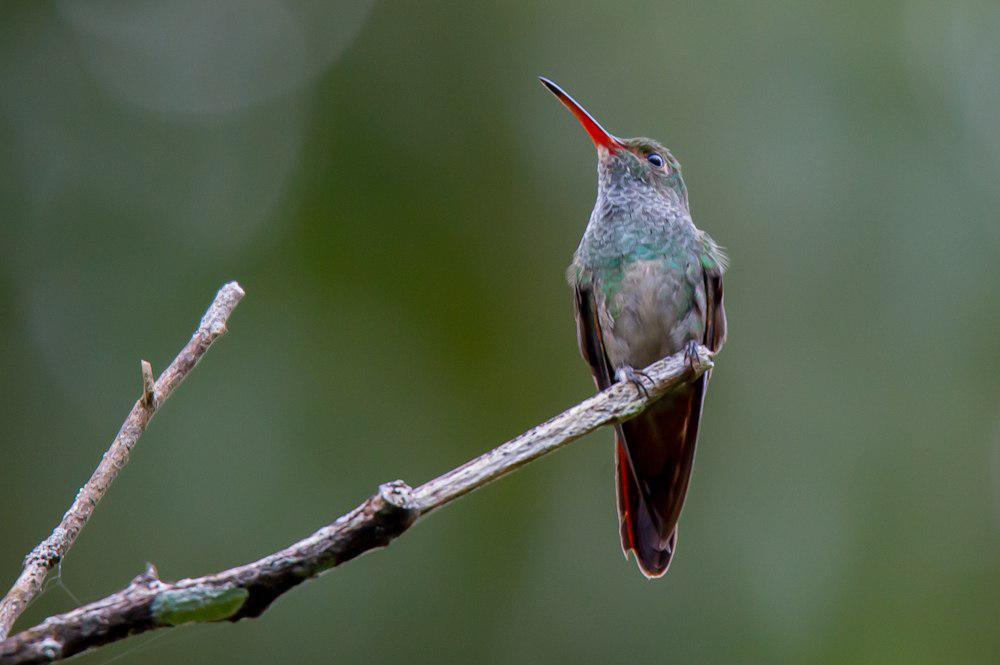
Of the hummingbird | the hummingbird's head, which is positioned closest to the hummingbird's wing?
the hummingbird

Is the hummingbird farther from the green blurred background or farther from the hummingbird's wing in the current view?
the green blurred background

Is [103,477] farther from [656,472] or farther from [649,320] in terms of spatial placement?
[656,472]

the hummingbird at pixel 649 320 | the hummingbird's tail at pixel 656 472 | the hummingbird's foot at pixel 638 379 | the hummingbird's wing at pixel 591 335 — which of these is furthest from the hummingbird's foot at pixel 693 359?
the hummingbird's wing at pixel 591 335

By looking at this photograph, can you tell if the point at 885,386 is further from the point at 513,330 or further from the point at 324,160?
the point at 324,160

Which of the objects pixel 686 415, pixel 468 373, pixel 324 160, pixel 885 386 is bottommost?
pixel 686 415

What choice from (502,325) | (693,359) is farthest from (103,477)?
(502,325)

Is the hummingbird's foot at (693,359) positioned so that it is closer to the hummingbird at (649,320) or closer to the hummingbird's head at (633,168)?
the hummingbird at (649,320)

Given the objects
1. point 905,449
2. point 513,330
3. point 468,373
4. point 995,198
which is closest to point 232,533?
point 468,373
